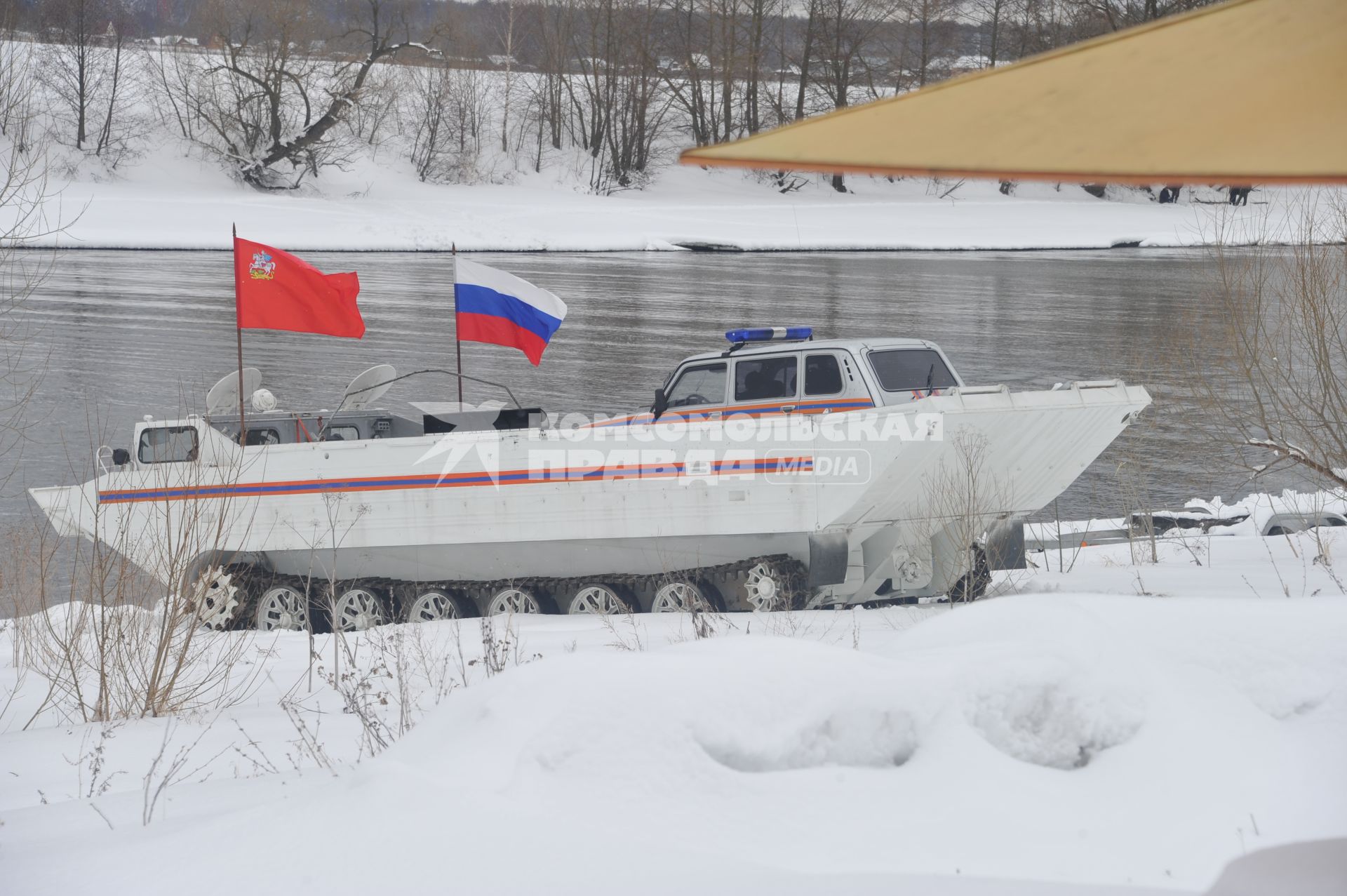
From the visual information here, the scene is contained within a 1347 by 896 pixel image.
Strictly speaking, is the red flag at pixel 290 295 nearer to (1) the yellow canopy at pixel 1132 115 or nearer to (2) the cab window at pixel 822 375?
(2) the cab window at pixel 822 375

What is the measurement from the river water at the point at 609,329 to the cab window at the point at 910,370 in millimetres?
4641

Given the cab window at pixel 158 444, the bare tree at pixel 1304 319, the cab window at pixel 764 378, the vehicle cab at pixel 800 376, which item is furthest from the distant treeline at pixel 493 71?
the cab window at pixel 158 444

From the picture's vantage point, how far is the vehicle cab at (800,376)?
37.0 ft

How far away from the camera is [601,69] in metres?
67.4

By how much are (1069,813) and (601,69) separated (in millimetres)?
67642

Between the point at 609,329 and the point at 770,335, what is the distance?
60.6ft

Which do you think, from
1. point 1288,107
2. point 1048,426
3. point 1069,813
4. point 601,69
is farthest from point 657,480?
point 601,69

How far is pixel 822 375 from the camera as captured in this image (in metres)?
11.4

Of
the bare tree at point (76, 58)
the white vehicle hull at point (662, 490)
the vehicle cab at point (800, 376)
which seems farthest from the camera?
the bare tree at point (76, 58)

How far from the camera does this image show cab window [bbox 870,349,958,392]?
37.6 ft

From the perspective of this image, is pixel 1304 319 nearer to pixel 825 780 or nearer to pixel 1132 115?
pixel 825 780

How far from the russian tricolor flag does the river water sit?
13.6 ft

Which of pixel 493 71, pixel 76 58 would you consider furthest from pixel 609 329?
pixel 493 71

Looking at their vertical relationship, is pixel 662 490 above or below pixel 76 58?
below
